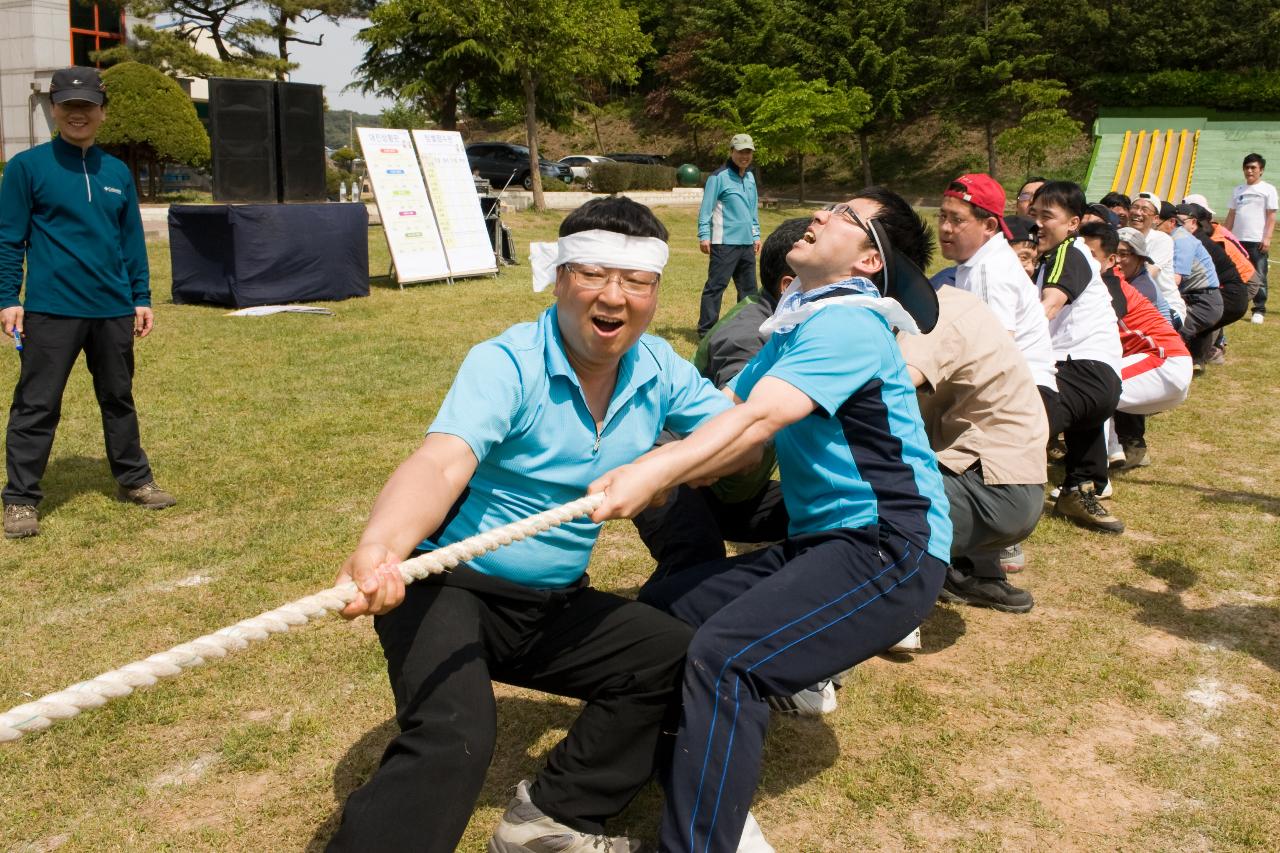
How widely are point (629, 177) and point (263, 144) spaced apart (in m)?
20.8

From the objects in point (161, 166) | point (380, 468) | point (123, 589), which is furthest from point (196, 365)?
point (161, 166)

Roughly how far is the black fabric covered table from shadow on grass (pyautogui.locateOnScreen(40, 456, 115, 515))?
586cm

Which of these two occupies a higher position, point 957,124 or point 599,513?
point 957,124

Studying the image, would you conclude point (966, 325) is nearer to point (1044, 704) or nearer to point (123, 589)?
point (1044, 704)

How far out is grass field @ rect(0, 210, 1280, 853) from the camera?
10.0 ft

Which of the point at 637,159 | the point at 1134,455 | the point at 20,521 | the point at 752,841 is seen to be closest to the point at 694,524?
the point at 752,841

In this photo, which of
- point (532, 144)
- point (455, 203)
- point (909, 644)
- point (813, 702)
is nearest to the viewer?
point (813, 702)

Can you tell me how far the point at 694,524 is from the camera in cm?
369

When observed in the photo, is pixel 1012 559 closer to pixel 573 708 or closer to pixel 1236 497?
pixel 1236 497

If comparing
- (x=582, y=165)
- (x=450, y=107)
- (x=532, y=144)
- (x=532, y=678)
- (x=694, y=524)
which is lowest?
(x=532, y=678)

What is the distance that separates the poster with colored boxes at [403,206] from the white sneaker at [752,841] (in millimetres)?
11883

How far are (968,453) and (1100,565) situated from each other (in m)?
1.49

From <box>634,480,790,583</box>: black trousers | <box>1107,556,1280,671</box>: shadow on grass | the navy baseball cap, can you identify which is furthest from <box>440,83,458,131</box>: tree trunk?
<box>634,480,790,583</box>: black trousers

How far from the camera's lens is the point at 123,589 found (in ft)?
14.9
